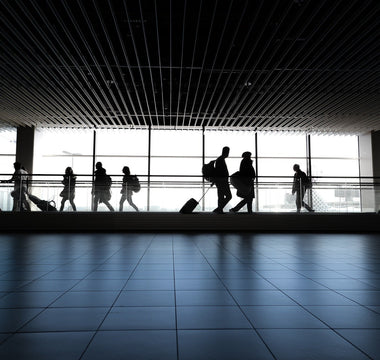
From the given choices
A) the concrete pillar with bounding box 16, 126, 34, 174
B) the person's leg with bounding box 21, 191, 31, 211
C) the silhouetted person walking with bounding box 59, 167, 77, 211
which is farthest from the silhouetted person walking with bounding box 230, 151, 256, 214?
the concrete pillar with bounding box 16, 126, 34, 174

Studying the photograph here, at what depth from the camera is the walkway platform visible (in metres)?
9.81

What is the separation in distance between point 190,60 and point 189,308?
705 cm

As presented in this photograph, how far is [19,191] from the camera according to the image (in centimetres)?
1038

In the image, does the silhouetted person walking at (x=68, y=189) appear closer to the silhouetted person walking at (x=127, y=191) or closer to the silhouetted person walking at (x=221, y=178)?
the silhouetted person walking at (x=127, y=191)

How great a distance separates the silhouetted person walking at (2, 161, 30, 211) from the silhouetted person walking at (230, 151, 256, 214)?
588 centimetres

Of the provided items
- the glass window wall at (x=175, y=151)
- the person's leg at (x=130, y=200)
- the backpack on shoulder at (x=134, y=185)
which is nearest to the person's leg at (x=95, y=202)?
the person's leg at (x=130, y=200)

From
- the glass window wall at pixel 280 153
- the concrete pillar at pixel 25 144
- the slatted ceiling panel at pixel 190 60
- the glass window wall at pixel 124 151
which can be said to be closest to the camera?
the slatted ceiling panel at pixel 190 60

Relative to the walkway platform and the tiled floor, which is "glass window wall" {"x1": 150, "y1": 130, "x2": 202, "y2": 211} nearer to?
the walkway platform

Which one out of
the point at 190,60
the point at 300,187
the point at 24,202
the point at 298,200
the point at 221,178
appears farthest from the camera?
the point at 300,187

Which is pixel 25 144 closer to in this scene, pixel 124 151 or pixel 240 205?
pixel 124 151

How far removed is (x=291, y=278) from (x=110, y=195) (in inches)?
305

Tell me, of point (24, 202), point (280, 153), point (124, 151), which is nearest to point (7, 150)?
point (124, 151)

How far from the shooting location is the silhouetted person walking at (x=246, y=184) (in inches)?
398

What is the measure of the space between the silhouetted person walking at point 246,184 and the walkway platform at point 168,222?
0.42 m
